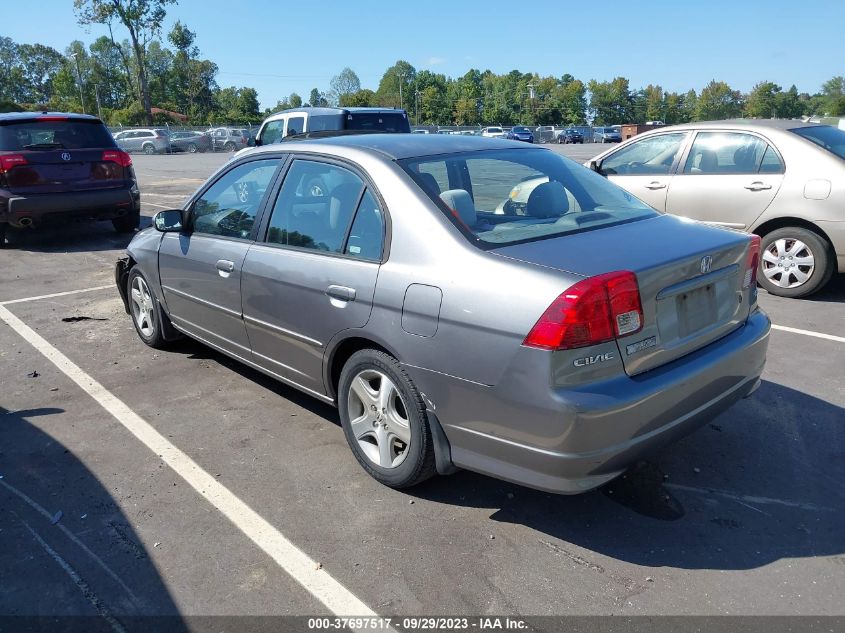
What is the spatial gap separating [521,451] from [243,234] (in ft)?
7.71

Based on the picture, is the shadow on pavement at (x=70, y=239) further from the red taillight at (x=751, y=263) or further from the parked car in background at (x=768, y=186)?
the red taillight at (x=751, y=263)

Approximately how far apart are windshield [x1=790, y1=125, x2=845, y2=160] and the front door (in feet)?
17.6

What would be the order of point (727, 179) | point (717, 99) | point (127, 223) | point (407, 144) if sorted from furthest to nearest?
point (717, 99), point (127, 223), point (727, 179), point (407, 144)

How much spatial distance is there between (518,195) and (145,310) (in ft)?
11.0

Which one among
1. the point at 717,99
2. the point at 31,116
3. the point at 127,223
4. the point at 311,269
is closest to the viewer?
the point at 311,269

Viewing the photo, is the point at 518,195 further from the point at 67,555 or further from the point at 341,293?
the point at 67,555

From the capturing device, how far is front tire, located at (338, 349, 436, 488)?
317 cm

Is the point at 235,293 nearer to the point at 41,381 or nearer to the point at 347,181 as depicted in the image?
the point at 347,181

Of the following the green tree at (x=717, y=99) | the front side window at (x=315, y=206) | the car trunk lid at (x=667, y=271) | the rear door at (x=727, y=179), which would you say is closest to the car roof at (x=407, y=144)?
the front side window at (x=315, y=206)

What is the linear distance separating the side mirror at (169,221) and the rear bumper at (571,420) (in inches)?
103

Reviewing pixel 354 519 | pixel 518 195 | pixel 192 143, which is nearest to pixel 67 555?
pixel 354 519

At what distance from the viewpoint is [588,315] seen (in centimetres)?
266

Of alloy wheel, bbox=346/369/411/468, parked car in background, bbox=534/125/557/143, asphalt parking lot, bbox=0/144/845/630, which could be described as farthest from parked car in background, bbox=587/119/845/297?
parked car in background, bbox=534/125/557/143

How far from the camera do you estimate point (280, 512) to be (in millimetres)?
3309
